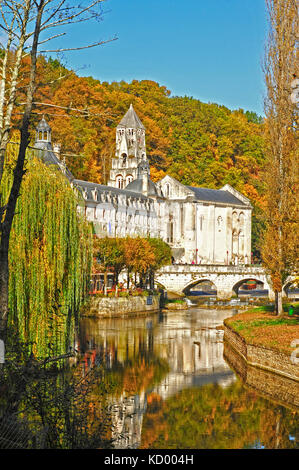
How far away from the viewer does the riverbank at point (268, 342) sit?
25.9 metres

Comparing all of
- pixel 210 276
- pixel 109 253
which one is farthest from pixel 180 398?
pixel 210 276

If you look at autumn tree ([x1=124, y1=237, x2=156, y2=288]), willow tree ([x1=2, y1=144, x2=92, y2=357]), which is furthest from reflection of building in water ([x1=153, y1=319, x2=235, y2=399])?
autumn tree ([x1=124, y1=237, x2=156, y2=288])

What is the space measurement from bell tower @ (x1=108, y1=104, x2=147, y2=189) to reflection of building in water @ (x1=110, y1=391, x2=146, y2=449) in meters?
78.1

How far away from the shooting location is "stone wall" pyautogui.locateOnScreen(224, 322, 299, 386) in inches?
1005

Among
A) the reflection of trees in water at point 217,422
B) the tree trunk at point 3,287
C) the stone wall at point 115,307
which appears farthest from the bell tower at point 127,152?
the tree trunk at point 3,287

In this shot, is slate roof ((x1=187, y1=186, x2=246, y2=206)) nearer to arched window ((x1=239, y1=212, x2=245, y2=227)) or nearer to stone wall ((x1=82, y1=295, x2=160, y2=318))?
arched window ((x1=239, y1=212, x2=245, y2=227))

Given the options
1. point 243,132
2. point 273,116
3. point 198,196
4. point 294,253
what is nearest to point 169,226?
point 198,196

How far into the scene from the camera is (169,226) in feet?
317

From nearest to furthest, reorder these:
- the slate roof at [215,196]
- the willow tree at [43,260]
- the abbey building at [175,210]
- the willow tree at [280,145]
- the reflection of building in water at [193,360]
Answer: the willow tree at [43,260] < the reflection of building in water at [193,360] < the willow tree at [280,145] < the abbey building at [175,210] < the slate roof at [215,196]

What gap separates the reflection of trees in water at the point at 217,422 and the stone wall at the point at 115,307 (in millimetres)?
26752

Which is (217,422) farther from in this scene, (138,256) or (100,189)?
(100,189)

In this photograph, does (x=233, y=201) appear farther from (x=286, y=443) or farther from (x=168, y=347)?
(x=286, y=443)

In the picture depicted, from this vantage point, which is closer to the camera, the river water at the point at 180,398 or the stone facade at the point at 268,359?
the river water at the point at 180,398

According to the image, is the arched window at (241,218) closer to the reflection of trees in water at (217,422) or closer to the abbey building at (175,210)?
the abbey building at (175,210)
